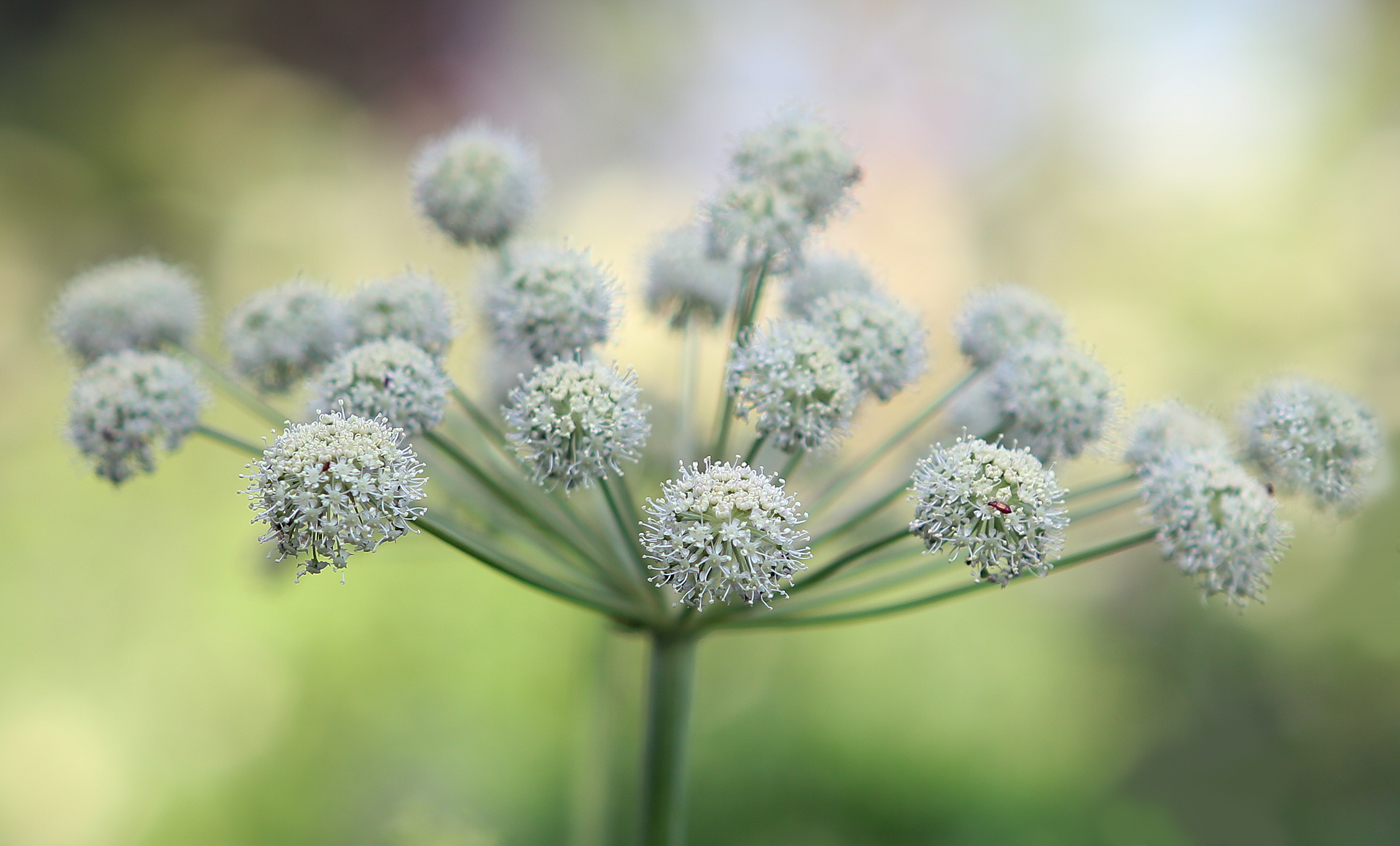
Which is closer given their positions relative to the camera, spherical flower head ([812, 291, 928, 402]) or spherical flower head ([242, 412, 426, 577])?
spherical flower head ([242, 412, 426, 577])

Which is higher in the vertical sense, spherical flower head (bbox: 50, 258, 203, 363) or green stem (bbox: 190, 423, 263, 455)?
spherical flower head (bbox: 50, 258, 203, 363)

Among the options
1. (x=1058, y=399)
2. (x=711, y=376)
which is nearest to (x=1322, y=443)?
(x=1058, y=399)

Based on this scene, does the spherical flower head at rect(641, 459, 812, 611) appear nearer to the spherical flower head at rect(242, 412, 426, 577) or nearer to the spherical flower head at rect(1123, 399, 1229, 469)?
the spherical flower head at rect(242, 412, 426, 577)

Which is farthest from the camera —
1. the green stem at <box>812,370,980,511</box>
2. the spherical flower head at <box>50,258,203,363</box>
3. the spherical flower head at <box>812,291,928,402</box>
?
the spherical flower head at <box>50,258,203,363</box>

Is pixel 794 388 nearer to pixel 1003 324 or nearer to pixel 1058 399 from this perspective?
pixel 1058 399

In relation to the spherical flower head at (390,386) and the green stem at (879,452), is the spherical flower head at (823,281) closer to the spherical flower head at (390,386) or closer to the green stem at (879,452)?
the green stem at (879,452)

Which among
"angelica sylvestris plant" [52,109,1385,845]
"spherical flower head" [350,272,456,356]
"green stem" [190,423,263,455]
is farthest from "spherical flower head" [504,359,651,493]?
"green stem" [190,423,263,455]
